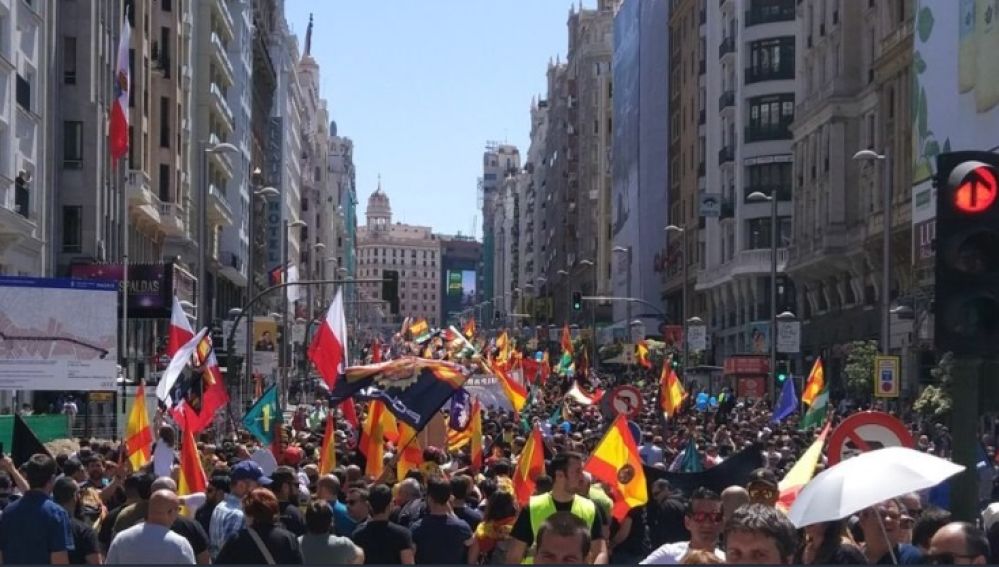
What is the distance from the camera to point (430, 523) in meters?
10.9

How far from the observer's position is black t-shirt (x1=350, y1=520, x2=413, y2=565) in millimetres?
10172

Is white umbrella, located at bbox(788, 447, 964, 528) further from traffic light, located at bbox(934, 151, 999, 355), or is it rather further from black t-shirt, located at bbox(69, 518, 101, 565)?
black t-shirt, located at bbox(69, 518, 101, 565)

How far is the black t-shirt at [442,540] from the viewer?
10750mm

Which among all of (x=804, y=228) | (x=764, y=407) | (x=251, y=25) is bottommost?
(x=764, y=407)

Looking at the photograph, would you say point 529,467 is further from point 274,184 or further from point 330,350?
point 274,184

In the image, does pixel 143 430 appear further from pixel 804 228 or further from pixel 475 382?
pixel 804 228

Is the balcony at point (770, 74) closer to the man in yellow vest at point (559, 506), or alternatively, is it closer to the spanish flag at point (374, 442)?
the spanish flag at point (374, 442)

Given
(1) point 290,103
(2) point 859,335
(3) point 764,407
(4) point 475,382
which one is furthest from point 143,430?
(1) point 290,103

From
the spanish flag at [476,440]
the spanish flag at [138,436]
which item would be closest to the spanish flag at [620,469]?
the spanish flag at [476,440]

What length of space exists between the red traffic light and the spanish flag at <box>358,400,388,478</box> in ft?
31.5

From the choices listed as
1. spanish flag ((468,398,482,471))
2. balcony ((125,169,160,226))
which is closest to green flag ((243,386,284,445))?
spanish flag ((468,398,482,471))

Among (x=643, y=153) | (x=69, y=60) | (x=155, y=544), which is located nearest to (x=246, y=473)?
(x=155, y=544)

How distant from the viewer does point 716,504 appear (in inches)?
352

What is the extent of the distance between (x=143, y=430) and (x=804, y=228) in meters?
50.4
